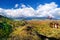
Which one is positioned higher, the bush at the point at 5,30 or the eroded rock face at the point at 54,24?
the eroded rock face at the point at 54,24

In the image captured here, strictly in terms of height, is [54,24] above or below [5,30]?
above

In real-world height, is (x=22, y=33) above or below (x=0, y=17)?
below

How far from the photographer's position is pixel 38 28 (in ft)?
18.1

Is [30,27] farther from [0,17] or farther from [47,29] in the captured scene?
[0,17]

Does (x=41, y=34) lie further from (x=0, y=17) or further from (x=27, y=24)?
(x=0, y=17)

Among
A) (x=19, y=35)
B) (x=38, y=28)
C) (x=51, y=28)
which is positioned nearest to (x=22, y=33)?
(x=19, y=35)

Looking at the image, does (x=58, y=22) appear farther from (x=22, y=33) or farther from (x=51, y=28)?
(x=22, y=33)

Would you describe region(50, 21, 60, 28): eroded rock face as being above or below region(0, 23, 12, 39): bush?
above

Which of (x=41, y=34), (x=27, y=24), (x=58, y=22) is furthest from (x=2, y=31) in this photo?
(x=58, y=22)

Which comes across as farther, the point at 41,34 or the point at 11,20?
the point at 11,20

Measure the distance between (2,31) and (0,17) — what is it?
0.52m

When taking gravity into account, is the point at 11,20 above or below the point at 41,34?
above

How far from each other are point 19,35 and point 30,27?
397mm

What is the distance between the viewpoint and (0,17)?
19.3 feet
